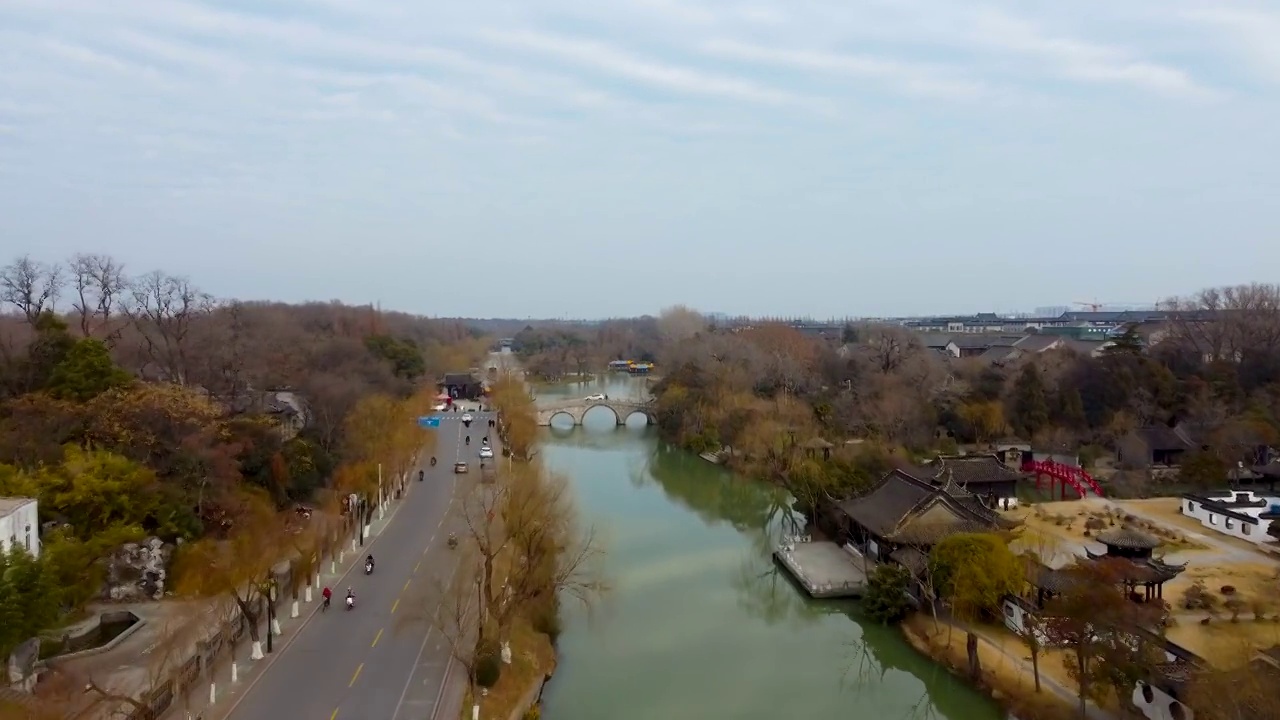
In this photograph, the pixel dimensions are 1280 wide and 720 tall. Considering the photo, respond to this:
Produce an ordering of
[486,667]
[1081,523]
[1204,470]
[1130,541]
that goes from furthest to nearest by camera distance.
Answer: [1204,470]
[1081,523]
[1130,541]
[486,667]

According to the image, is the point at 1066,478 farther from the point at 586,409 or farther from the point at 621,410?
the point at 586,409

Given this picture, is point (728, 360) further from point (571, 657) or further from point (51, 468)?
point (51, 468)

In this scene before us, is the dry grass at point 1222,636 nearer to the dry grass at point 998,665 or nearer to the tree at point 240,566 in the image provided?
the dry grass at point 998,665

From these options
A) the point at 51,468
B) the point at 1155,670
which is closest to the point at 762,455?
the point at 1155,670

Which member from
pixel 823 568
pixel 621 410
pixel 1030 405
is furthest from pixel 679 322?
pixel 823 568

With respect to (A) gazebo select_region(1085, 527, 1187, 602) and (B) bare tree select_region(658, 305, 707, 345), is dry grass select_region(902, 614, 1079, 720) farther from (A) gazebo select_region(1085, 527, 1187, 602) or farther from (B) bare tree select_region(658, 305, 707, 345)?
(B) bare tree select_region(658, 305, 707, 345)

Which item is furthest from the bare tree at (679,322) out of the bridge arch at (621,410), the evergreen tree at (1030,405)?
the evergreen tree at (1030,405)

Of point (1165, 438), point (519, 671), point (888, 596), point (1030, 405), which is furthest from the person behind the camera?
point (1030, 405)
